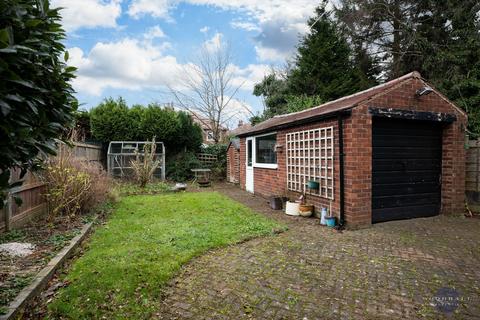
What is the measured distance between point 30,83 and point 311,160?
594 cm

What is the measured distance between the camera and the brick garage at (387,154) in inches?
220

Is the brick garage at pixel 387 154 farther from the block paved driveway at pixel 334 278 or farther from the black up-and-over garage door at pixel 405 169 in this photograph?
the block paved driveway at pixel 334 278

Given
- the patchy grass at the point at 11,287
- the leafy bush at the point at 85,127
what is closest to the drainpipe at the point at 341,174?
the patchy grass at the point at 11,287

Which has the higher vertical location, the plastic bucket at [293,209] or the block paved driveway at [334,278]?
the plastic bucket at [293,209]

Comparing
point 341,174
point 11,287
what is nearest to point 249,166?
point 341,174

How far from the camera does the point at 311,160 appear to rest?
6801 millimetres

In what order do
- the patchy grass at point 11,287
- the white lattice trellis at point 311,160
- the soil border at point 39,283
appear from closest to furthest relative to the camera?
the soil border at point 39,283, the patchy grass at point 11,287, the white lattice trellis at point 311,160

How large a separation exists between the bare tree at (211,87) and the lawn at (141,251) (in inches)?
611

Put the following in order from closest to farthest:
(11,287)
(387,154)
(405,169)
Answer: (11,287), (387,154), (405,169)

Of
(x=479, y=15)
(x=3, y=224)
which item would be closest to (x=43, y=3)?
(x=3, y=224)

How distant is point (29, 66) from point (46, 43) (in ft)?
0.98

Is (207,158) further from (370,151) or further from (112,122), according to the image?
(370,151)

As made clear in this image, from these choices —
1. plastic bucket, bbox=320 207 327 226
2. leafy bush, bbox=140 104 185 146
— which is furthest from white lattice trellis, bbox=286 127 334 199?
leafy bush, bbox=140 104 185 146

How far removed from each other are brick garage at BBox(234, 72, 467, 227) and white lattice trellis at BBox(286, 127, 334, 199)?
2cm
